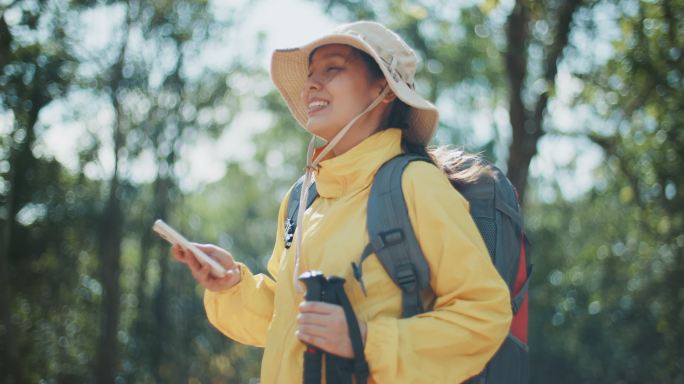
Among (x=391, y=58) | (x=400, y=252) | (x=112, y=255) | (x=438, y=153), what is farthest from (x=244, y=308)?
(x=112, y=255)

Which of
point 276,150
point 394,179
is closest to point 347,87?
point 394,179

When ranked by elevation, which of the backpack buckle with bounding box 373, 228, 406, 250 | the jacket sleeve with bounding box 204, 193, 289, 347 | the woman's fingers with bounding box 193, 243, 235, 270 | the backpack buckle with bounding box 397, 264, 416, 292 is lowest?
the jacket sleeve with bounding box 204, 193, 289, 347

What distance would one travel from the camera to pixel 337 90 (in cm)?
263

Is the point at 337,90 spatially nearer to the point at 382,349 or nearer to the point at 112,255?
the point at 382,349

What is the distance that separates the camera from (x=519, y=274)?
2617 millimetres

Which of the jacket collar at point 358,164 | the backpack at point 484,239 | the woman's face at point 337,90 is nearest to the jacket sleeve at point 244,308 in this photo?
the backpack at point 484,239

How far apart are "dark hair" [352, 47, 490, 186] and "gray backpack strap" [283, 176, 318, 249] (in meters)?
0.31

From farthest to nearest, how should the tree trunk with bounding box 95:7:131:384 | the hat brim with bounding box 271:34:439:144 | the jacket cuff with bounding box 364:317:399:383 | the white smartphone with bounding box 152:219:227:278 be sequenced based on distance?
the tree trunk with bounding box 95:7:131:384, the hat brim with bounding box 271:34:439:144, the white smartphone with bounding box 152:219:227:278, the jacket cuff with bounding box 364:317:399:383

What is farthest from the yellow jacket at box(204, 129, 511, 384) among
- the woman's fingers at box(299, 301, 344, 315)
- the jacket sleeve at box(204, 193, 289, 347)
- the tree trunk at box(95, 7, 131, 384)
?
the tree trunk at box(95, 7, 131, 384)

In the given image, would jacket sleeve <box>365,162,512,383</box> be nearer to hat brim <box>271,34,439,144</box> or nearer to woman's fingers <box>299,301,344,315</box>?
woman's fingers <box>299,301,344,315</box>

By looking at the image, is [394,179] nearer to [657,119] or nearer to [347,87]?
[347,87]

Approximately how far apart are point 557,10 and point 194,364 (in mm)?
9469

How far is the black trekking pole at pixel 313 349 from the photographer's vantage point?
2.23 meters

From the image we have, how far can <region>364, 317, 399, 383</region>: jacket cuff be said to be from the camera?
7.18 feet
